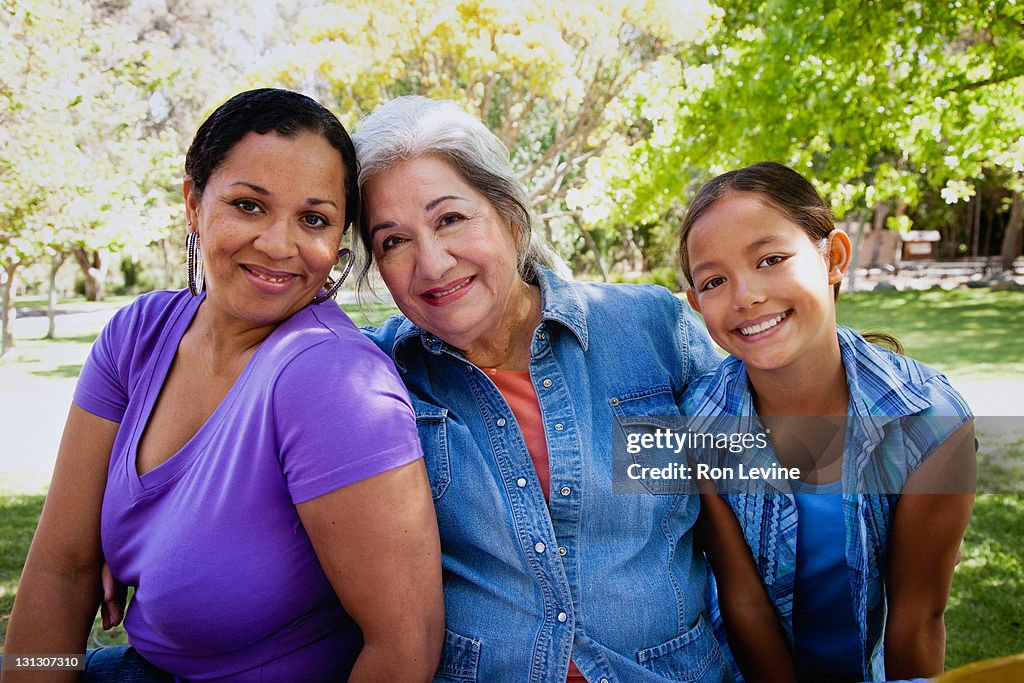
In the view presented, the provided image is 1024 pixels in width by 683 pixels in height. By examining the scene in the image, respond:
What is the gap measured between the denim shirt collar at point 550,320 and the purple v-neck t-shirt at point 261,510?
35 cm

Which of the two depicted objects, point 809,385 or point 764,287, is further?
point 809,385

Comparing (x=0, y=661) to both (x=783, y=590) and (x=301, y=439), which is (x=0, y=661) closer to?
(x=301, y=439)

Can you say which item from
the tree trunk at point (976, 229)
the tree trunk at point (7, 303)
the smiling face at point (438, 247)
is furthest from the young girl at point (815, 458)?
the tree trunk at point (976, 229)

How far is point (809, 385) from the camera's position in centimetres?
214

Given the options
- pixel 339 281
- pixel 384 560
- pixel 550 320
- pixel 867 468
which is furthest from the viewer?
pixel 550 320

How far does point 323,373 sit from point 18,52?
11.6m

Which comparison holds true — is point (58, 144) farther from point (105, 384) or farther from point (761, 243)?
point (761, 243)

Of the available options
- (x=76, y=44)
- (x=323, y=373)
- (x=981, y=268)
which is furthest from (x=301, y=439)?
(x=981, y=268)

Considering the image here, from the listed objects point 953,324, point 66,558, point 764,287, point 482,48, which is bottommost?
point 953,324

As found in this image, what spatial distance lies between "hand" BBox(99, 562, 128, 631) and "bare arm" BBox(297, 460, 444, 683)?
609mm

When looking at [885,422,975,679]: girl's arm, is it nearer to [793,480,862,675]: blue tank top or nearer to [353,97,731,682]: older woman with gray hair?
[793,480,862,675]: blue tank top

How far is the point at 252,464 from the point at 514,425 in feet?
2.23

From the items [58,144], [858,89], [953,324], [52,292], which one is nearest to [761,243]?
[858,89]

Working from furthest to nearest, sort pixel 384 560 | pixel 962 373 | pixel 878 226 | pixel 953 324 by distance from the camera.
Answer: pixel 878 226, pixel 953 324, pixel 962 373, pixel 384 560
